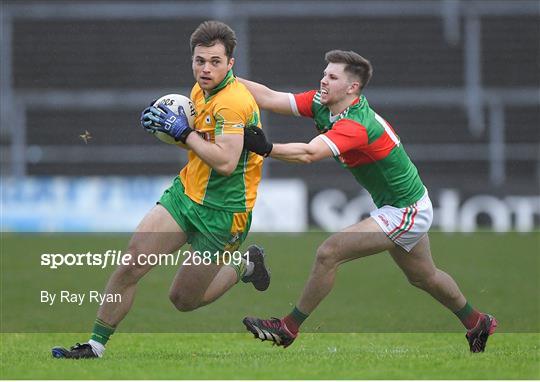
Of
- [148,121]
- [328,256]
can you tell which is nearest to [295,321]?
[328,256]

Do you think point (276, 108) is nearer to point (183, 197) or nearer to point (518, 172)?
point (183, 197)

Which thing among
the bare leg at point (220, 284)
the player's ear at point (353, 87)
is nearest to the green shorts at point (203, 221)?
the bare leg at point (220, 284)

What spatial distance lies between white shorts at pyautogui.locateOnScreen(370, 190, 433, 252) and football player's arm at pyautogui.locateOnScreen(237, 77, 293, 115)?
1.04m

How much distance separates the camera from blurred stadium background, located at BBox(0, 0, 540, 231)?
2072 centimetres

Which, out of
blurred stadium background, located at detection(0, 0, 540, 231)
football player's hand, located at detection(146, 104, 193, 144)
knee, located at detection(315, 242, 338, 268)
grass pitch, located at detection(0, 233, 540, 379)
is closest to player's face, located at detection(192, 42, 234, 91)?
football player's hand, located at detection(146, 104, 193, 144)

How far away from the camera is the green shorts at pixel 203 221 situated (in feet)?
24.6

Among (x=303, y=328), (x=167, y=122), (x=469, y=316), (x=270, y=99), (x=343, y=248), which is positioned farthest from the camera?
(x=303, y=328)

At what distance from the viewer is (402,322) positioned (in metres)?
10.0

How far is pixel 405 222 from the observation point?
7.74 m

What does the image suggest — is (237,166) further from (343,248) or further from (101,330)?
(101,330)

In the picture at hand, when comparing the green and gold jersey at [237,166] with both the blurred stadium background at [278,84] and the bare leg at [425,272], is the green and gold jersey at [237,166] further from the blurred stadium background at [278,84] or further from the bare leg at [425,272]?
the blurred stadium background at [278,84]

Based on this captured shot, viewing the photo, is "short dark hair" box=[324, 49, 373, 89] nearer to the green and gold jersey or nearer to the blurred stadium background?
the green and gold jersey

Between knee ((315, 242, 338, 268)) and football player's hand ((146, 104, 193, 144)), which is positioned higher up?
football player's hand ((146, 104, 193, 144))

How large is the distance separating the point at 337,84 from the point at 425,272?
1.45 m
